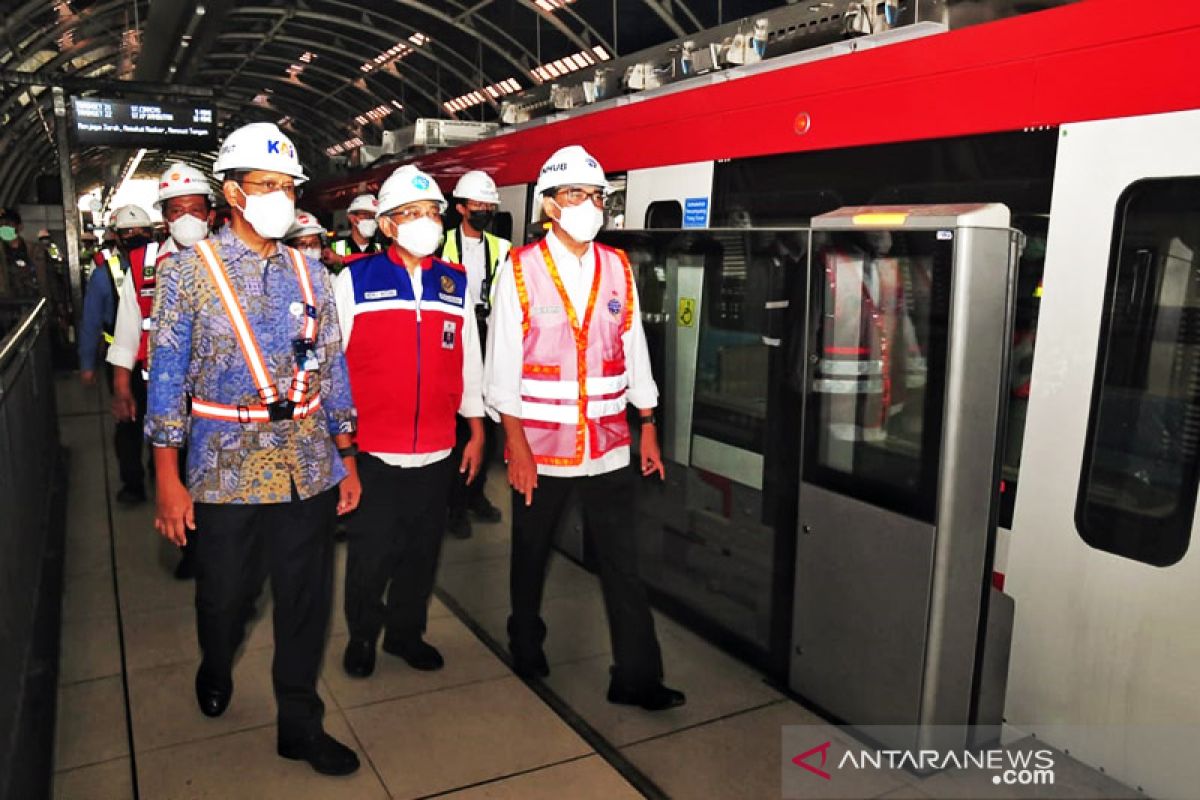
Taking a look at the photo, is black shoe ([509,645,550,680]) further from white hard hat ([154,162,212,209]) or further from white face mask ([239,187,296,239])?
white hard hat ([154,162,212,209])

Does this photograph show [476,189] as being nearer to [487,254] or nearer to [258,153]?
[487,254]

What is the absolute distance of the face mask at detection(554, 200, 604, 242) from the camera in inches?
137

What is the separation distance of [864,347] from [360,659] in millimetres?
2325

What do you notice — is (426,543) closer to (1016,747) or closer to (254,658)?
(254,658)

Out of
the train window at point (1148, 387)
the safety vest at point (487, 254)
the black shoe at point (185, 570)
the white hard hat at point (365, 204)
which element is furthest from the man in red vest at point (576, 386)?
the white hard hat at point (365, 204)

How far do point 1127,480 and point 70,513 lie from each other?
6.19 metres

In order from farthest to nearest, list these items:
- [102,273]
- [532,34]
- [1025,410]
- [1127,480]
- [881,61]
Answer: [532,34]
[102,273]
[881,61]
[1025,410]
[1127,480]

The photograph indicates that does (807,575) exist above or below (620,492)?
below

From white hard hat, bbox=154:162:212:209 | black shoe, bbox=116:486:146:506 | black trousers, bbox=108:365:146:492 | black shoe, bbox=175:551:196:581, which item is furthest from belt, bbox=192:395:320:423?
black shoe, bbox=116:486:146:506

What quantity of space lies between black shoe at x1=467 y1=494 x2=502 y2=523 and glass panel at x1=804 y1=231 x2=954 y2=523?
3.02 m

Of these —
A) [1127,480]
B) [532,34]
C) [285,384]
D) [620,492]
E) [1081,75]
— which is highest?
[532,34]

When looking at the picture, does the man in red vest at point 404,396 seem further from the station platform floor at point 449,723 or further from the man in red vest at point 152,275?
the man in red vest at point 152,275

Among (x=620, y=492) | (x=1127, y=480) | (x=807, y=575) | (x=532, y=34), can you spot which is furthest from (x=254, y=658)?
(x=532, y=34)

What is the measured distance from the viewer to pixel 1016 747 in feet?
10.7
